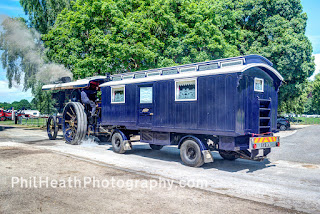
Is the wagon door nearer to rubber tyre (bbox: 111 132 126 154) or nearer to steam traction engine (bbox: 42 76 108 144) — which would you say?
rubber tyre (bbox: 111 132 126 154)

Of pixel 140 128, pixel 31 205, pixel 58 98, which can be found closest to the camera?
pixel 31 205

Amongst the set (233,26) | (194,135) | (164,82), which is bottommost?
(194,135)

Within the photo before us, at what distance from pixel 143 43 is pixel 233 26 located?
10538 millimetres

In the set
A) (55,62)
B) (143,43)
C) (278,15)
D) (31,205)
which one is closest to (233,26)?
(278,15)

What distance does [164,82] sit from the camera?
10.8 meters

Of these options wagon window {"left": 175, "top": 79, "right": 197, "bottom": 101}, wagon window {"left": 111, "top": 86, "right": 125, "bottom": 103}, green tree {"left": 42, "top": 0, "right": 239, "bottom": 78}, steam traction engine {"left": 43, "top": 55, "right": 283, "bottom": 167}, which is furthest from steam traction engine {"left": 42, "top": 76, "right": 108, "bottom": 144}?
wagon window {"left": 175, "top": 79, "right": 197, "bottom": 101}

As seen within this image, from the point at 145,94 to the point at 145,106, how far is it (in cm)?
50

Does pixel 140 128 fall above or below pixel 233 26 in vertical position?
below

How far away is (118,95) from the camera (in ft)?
42.7

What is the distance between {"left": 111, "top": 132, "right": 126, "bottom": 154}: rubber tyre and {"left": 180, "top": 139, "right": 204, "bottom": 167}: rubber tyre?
3474 millimetres

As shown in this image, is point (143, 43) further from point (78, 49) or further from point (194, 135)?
point (194, 135)

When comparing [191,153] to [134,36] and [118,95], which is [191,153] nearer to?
[118,95]

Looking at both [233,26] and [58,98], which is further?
[233,26]

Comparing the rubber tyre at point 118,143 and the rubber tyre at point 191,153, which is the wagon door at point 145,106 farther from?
the rubber tyre at point 191,153
